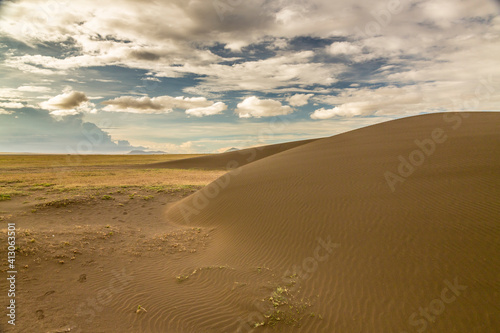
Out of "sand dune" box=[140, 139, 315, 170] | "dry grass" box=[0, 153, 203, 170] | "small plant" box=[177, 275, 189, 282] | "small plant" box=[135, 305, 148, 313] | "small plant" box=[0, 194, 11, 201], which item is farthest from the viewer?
"sand dune" box=[140, 139, 315, 170]

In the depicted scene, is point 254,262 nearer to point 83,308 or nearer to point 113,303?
point 113,303

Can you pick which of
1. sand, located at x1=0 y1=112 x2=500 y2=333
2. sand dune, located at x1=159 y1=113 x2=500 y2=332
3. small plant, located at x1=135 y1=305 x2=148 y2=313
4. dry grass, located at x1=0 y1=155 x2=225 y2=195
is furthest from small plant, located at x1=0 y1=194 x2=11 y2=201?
small plant, located at x1=135 y1=305 x2=148 y2=313

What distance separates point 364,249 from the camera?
7652mm

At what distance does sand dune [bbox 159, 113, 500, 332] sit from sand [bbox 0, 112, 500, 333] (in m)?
0.03

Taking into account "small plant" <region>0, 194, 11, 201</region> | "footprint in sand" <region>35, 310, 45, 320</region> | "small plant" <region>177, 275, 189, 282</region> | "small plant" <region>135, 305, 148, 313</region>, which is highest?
"small plant" <region>0, 194, 11, 201</region>

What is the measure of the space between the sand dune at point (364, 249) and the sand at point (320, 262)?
0.03 m

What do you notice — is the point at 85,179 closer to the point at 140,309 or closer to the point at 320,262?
the point at 140,309

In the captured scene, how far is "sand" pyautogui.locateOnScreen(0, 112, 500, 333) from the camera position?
5719 millimetres

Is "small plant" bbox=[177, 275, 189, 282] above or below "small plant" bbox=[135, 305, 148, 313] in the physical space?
below

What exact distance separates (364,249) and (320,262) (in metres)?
1.45

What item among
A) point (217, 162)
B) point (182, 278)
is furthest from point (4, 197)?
point (217, 162)

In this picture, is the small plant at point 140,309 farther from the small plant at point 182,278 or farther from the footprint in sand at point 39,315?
the footprint in sand at point 39,315

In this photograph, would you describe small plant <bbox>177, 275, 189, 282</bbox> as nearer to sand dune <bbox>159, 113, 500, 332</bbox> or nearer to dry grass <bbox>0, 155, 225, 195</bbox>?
sand dune <bbox>159, 113, 500, 332</bbox>

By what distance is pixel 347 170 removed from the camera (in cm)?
1348
